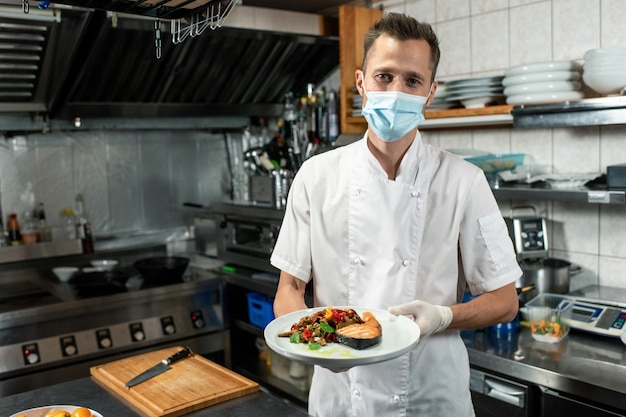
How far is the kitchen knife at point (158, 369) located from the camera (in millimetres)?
1956

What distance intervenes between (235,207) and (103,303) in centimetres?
97

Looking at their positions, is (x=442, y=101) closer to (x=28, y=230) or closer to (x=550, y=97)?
(x=550, y=97)

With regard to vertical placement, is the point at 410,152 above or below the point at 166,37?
below

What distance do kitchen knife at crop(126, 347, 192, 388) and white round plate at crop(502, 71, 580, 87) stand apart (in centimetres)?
180

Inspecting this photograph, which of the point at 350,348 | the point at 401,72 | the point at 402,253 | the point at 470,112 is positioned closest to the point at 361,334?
the point at 350,348

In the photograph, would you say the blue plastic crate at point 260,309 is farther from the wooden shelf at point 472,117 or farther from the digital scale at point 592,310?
the digital scale at point 592,310

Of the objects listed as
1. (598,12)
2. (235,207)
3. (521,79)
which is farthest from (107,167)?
(598,12)

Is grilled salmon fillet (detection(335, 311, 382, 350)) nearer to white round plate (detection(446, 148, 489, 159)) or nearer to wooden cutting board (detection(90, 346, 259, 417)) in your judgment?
wooden cutting board (detection(90, 346, 259, 417))

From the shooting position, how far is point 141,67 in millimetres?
3896

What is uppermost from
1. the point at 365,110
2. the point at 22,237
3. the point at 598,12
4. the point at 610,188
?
the point at 598,12

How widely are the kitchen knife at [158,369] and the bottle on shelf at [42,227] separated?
210 centimetres

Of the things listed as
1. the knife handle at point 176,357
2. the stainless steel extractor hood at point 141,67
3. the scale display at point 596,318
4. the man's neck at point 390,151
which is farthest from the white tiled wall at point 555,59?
the knife handle at point 176,357

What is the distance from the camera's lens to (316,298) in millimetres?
1914

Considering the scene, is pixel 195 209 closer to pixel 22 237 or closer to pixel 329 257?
pixel 22 237
